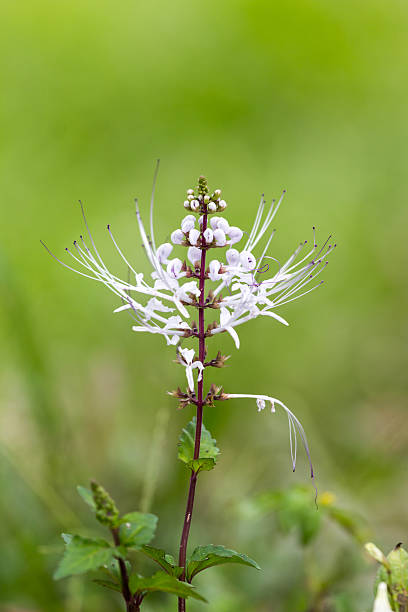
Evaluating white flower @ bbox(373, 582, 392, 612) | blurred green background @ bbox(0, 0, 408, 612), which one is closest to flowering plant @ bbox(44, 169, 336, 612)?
white flower @ bbox(373, 582, 392, 612)

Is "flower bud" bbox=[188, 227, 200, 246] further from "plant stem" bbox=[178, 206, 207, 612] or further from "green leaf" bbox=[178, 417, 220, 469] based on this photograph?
"green leaf" bbox=[178, 417, 220, 469]

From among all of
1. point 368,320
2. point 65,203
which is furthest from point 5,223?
point 368,320

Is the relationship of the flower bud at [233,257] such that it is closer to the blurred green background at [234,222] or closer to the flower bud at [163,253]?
the flower bud at [163,253]

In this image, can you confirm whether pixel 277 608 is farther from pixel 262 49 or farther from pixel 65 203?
pixel 262 49

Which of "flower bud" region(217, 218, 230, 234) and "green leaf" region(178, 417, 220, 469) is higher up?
"flower bud" region(217, 218, 230, 234)

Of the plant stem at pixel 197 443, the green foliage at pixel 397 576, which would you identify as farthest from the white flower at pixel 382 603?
the plant stem at pixel 197 443

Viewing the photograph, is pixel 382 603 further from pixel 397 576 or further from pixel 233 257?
pixel 233 257
